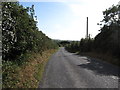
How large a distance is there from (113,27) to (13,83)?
20.6 metres

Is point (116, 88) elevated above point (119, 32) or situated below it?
below

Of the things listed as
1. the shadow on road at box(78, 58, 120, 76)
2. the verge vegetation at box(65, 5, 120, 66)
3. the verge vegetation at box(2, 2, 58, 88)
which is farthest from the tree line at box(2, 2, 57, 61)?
the verge vegetation at box(65, 5, 120, 66)

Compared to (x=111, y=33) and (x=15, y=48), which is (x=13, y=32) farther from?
(x=111, y=33)

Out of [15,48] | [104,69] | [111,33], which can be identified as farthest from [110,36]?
[15,48]

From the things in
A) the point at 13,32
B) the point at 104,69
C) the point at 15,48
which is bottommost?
the point at 104,69

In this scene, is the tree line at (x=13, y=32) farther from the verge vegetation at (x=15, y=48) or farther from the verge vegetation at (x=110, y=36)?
the verge vegetation at (x=110, y=36)

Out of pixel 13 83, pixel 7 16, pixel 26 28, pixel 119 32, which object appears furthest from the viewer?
pixel 119 32

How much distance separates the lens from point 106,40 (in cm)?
2819

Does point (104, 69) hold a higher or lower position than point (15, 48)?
lower

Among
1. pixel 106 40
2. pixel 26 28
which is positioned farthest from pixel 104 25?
pixel 26 28

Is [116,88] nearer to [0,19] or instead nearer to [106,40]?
[0,19]

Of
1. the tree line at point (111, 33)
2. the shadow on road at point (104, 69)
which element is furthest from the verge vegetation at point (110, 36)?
the shadow on road at point (104, 69)

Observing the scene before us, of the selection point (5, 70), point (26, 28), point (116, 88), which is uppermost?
point (26, 28)

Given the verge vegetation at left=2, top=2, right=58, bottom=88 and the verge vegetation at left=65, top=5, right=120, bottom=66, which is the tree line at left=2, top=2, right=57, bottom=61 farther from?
the verge vegetation at left=65, top=5, right=120, bottom=66
